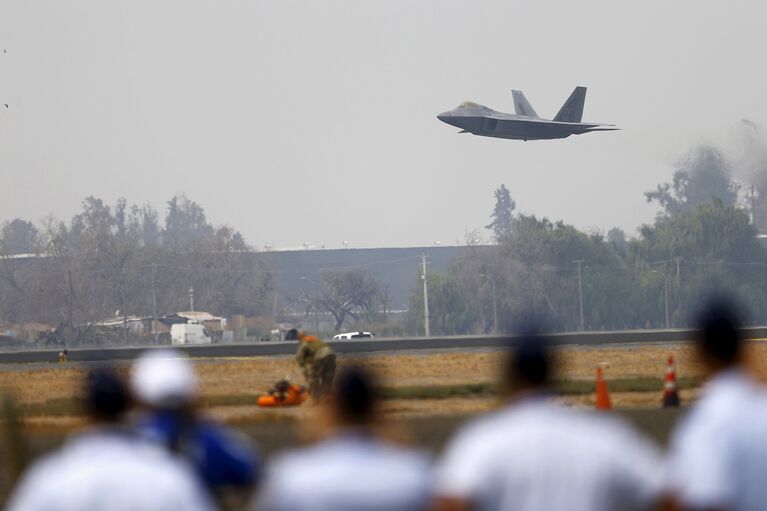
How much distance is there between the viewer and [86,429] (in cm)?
589

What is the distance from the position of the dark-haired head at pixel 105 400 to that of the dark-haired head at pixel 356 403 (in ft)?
2.76

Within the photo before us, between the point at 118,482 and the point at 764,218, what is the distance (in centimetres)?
15426

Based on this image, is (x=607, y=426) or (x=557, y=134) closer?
(x=607, y=426)

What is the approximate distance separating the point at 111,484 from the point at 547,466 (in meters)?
1.62

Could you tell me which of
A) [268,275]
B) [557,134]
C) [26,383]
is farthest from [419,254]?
[26,383]

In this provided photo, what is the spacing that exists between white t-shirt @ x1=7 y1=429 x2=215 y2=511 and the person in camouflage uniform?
791 inches

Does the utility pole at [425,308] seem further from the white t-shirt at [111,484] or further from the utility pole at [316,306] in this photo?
the white t-shirt at [111,484]

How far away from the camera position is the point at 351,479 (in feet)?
18.7

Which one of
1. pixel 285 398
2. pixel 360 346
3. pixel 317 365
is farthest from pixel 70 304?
pixel 317 365

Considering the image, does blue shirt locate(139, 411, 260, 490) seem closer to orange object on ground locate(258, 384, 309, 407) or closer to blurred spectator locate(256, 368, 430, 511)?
blurred spectator locate(256, 368, 430, 511)

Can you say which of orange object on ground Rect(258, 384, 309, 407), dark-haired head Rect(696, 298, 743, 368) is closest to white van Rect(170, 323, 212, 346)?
orange object on ground Rect(258, 384, 309, 407)

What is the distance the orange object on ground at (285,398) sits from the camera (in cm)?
2702

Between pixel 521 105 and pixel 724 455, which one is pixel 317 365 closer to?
pixel 724 455

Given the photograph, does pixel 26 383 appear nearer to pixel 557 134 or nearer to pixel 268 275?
pixel 557 134
